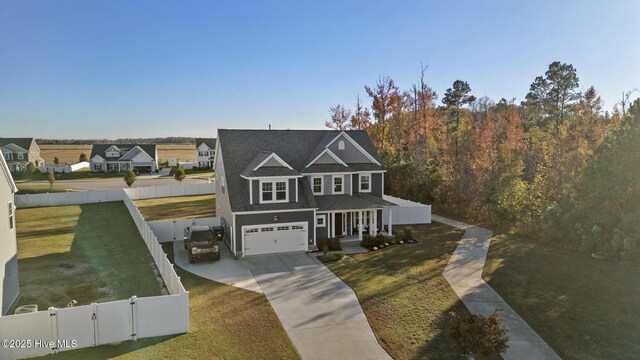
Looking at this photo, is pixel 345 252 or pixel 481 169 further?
pixel 481 169

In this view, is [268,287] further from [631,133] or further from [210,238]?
[631,133]

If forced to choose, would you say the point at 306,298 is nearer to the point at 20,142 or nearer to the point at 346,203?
the point at 346,203

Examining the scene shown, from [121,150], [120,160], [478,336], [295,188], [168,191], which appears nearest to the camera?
[478,336]

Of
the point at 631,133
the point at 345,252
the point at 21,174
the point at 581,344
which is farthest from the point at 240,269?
the point at 21,174

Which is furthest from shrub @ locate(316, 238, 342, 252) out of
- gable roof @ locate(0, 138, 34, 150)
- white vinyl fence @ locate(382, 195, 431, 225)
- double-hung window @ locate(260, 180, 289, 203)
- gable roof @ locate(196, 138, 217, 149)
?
gable roof @ locate(0, 138, 34, 150)

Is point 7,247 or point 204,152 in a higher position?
point 204,152

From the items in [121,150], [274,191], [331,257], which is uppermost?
[121,150]

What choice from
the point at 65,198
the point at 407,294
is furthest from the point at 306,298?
the point at 65,198
